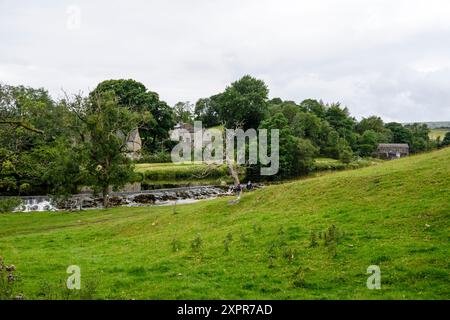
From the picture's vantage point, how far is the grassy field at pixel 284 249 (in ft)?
42.8

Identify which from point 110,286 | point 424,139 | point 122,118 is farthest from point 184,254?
point 424,139

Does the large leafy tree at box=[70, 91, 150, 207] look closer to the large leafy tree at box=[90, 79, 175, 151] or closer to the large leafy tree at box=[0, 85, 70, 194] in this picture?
the large leafy tree at box=[0, 85, 70, 194]

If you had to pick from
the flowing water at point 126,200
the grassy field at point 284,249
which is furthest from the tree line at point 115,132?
the grassy field at point 284,249

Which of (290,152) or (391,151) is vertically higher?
(391,151)

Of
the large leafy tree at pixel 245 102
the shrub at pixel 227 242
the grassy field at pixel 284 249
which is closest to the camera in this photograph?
the grassy field at pixel 284 249

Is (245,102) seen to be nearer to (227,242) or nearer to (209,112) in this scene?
(209,112)

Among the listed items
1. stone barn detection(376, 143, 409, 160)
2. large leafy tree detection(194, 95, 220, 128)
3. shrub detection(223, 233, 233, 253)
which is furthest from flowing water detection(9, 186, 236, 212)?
stone barn detection(376, 143, 409, 160)

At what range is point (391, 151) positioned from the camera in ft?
429

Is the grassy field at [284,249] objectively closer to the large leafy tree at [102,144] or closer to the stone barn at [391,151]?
Result: the large leafy tree at [102,144]

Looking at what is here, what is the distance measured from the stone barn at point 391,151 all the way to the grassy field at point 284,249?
10468 cm

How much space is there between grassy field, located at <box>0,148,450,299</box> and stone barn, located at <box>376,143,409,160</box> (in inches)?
4121

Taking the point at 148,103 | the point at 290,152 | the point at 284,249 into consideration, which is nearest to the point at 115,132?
the point at 290,152

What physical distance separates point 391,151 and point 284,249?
12539 centimetres
